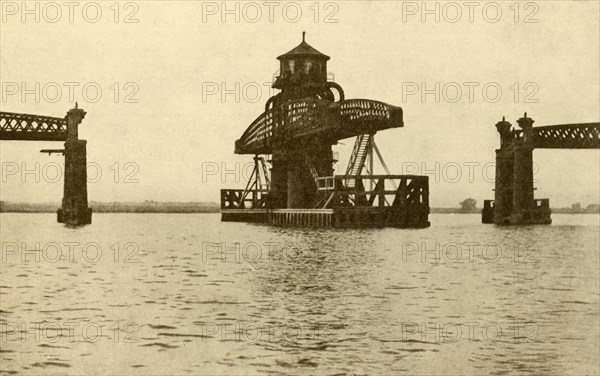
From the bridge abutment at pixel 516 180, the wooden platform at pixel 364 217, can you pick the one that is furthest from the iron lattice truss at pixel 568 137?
the wooden platform at pixel 364 217

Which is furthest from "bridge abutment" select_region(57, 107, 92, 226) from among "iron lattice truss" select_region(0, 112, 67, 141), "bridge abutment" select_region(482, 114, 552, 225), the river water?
"bridge abutment" select_region(482, 114, 552, 225)

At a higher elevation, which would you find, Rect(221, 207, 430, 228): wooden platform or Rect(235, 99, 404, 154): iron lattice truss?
Rect(235, 99, 404, 154): iron lattice truss

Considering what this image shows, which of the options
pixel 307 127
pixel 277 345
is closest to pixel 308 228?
pixel 307 127

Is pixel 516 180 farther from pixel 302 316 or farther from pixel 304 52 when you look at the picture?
pixel 302 316

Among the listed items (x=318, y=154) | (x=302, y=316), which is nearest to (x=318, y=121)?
(x=318, y=154)

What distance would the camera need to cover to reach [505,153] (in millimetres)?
86562

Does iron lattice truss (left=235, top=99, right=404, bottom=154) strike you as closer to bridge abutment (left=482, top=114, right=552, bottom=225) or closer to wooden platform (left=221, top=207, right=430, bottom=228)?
wooden platform (left=221, top=207, right=430, bottom=228)

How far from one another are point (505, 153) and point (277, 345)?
70878 millimetres

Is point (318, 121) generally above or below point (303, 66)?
below

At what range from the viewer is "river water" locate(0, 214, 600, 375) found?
56.6ft

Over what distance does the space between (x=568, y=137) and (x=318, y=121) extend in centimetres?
2199

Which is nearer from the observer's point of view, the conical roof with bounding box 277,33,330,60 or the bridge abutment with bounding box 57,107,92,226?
the bridge abutment with bounding box 57,107,92,226

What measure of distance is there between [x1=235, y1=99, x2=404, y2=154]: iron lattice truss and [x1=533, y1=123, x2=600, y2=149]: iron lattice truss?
18.2 metres

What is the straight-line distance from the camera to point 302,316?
23.0m
